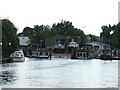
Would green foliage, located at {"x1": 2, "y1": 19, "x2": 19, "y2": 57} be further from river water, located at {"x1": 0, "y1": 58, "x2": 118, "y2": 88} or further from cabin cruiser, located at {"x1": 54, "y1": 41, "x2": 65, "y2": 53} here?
cabin cruiser, located at {"x1": 54, "y1": 41, "x2": 65, "y2": 53}

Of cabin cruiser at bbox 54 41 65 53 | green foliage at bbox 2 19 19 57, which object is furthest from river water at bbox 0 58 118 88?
cabin cruiser at bbox 54 41 65 53

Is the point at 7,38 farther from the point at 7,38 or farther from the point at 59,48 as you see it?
the point at 59,48

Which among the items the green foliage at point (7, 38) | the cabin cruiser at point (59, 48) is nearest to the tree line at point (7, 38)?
the green foliage at point (7, 38)

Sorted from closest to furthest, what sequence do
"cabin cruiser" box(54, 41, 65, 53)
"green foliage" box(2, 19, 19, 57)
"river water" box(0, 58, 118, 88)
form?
"river water" box(0, 58, 118, 88), "green foliage" box(2, 19, 19, 57), "cabin cruiser" box(54, 41, 65, 53)

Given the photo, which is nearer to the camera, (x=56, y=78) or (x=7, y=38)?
(x=56, y=78)

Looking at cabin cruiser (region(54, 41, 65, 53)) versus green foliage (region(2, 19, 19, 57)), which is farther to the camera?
cabin cruiser (region(54, 41, 65, 53))

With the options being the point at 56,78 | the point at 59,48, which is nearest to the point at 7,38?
the point at 56,78

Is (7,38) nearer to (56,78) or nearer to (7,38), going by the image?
(7,38)

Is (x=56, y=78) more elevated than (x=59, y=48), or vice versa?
(x=59, y=48)

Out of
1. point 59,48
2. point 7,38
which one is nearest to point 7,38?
point 7,38

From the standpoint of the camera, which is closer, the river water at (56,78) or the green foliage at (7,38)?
the river water at (56,78)

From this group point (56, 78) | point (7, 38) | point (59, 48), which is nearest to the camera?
point (56, 78)

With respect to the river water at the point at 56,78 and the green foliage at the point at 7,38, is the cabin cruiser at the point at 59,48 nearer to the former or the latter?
the green foliage at the point at 7,38

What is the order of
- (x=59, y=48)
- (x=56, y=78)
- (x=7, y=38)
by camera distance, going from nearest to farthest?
(x=56, y=78) < (x=7, y=38) < (x=59, y=48)
